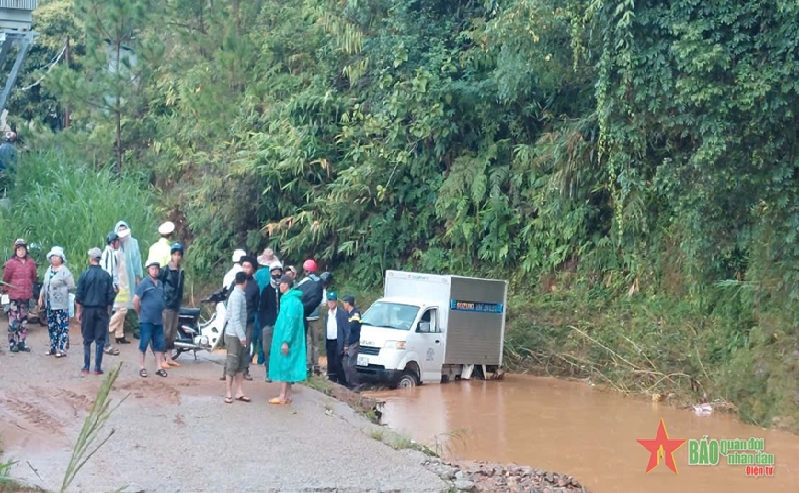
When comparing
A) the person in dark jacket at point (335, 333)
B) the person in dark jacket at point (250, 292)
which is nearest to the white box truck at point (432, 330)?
the person in dark jacket at point (335, 333)

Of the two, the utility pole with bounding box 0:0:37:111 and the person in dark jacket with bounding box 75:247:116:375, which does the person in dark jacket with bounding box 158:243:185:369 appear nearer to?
the person in dark jacket with bounding box 75:247:116:375

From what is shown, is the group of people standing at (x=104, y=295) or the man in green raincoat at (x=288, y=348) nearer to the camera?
the man in green raincoat at (x=288, y=348)

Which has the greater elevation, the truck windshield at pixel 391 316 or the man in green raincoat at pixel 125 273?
the man in green raincoat at pixel 125 273

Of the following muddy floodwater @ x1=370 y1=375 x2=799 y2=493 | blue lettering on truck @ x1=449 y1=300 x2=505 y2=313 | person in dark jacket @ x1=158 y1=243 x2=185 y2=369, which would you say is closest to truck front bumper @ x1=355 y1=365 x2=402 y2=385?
muddy floodwater @ x1=370 y1=375 x2=799 y2=493

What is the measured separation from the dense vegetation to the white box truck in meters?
1.29

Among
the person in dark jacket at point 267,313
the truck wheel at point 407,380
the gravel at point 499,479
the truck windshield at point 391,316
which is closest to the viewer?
the gravel at point 499,479

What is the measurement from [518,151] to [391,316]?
5.46 metres

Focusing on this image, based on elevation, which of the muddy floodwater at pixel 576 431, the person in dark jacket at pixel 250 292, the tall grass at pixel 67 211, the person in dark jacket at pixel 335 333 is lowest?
the muddy floodwater at pixel 576 431

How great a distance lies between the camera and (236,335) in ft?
36.7

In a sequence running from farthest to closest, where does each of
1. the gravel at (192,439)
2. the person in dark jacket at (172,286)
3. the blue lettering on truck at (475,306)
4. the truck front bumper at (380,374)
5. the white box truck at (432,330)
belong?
the blue lettering on truck at (475,306) < the white box truck at (432,330) < the truck front bumper at (380,374) < the person in dark jacket at (172,286) < the gravel at (192,439)

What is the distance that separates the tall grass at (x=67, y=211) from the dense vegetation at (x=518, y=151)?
281cm

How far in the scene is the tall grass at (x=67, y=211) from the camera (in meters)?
16.9

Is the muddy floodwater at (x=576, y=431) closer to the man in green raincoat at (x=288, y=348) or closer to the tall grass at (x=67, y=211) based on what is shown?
the man in green raincoat at (x=288, y=348)

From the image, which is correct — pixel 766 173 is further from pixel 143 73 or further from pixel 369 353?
pixel 143 73
